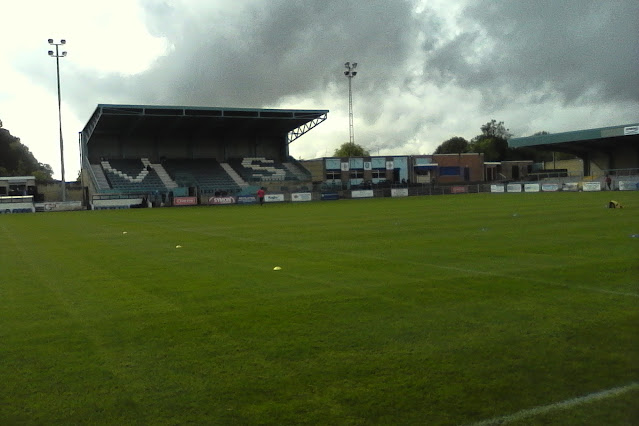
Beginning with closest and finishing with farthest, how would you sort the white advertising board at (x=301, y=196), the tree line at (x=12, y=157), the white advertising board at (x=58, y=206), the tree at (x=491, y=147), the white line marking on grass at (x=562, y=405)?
the white line marking on grass at (x=562, y=405)
the white advertising board at (x=58, y=206)
the white advertising board at (x=301, y=196)
the tree line at (x=12, y=157)
the tree at (x=491, y=147)

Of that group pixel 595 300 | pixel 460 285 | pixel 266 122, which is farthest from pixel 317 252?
pixel 266 122

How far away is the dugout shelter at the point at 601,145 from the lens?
68.8m

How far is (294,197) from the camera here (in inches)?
2421

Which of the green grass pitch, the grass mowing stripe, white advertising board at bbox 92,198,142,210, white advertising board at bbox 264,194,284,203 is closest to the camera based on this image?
the green grass pitch

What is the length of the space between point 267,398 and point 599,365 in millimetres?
2827

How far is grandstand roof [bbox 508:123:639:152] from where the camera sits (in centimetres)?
6750

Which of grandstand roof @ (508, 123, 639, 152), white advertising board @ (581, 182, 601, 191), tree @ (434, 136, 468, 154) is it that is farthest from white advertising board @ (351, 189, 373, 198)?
tree @ (434, 136, 468, 154)

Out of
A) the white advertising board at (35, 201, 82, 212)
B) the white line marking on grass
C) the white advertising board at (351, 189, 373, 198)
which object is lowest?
the white line marking on grass

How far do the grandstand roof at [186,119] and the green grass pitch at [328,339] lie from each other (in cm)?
4925

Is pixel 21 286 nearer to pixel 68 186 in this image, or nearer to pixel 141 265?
pixel 141 265

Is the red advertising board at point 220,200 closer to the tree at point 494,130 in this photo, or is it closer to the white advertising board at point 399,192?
the white advertising board at point 399,192

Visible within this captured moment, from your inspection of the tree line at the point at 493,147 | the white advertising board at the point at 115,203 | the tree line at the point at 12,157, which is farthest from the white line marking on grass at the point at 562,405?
the tree line at the point at 493,147

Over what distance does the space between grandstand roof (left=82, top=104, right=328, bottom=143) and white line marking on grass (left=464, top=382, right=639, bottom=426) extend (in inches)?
2288

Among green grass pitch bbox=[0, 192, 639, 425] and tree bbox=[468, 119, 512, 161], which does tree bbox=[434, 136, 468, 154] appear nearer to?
tree bbox=[468, 119, 512, 161]
